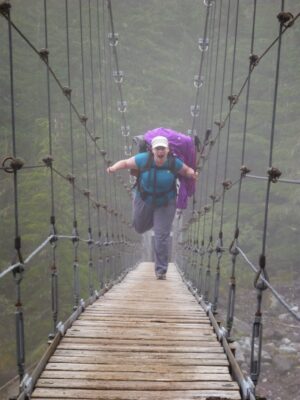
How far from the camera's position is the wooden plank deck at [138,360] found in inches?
52.7

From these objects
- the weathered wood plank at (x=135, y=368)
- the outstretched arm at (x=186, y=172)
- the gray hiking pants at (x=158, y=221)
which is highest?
the outstretched arm at (x=186, y=172)

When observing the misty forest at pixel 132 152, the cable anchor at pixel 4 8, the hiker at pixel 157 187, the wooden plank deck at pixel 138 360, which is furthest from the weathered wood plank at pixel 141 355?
the hiker at pixel 157 187

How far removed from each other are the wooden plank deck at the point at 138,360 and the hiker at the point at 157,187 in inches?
47.5

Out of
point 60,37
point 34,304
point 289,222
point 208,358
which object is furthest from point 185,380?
point 60,37

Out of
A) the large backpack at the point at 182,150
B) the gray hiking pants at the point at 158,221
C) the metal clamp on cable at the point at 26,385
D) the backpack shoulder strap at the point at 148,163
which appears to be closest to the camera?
the metal clamp on cable at the point at 26,385

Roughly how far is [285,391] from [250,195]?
10187 millimetres

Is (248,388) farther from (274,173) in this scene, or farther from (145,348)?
(274,173)

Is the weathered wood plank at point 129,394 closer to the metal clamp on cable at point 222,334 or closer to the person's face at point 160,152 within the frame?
the metal clamp on cable at point 222,334

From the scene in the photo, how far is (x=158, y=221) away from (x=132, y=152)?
11.9 meters

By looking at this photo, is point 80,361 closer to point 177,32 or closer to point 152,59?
point 152,59

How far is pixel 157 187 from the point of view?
3328 millimetres

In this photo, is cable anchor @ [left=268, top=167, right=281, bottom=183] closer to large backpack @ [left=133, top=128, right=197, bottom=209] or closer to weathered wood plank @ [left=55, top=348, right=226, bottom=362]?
weathered wood plank @ [left=55, top=348, right=226, bottom=362]

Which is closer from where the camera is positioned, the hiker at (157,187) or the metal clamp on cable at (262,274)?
the metal clamp on cable at (262,274)

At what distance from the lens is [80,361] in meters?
1.56
